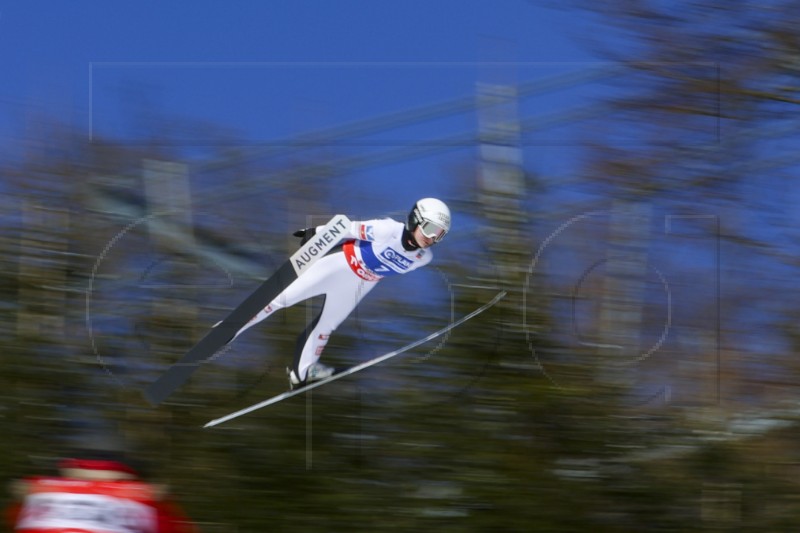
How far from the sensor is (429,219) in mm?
5887

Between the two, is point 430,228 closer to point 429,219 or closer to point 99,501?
point 429,219

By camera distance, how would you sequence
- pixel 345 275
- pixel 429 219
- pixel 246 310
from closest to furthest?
pixel 429 219 < pixel 345 275 < pixel 246 310

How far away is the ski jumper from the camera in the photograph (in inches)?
233

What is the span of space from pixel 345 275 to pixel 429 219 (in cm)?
53

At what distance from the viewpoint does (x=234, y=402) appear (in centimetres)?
769

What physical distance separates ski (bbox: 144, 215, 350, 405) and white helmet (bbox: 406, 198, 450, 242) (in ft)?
0.97

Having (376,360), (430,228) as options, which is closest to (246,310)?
(376,360)

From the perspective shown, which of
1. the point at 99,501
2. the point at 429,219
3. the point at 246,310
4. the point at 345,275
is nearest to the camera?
the point at 99,501

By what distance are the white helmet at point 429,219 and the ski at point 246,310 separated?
30 centimetres

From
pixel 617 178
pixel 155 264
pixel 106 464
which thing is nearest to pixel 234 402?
pixel 155 264

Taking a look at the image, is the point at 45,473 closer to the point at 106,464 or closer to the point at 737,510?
the point at 106,464

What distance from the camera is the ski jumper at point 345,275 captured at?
19.4 feet

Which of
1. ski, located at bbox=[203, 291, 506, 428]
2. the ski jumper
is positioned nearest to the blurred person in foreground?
the ski jumper

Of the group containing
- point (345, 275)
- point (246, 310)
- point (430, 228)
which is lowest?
point (246, 310)
